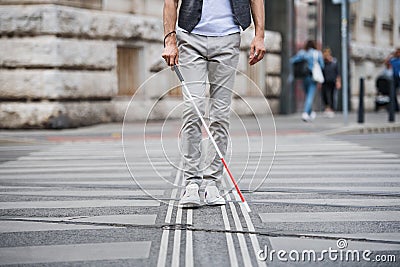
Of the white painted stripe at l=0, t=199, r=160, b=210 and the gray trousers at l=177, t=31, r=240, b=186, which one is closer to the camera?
the gray trousers at l=177, t=31, r=240, b=186

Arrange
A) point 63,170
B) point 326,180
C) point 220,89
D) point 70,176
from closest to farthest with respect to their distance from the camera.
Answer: point 220,89 → point 326,180 → point 70,176 → point 63,170

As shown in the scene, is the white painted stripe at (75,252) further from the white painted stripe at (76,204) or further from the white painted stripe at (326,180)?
the white painted stripe at (326,180)

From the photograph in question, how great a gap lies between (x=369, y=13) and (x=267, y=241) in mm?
27370

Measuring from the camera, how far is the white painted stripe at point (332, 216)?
6011 mm

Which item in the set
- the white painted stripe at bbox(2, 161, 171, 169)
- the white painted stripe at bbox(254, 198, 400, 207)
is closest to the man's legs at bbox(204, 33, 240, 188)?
the white painted stripe at bbox(254, 198, 400, 207)

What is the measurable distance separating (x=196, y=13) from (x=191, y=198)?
1335mm

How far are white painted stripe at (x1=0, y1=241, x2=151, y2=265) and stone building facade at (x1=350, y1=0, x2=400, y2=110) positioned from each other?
24812mm

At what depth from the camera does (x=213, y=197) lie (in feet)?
21.8

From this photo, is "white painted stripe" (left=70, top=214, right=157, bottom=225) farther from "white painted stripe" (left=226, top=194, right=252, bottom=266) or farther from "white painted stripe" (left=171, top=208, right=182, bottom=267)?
"white painted stripe" (left=226, top=194, right=252, bottom=266)

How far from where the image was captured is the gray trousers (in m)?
6.61

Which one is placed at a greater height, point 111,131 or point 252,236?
point 252,236

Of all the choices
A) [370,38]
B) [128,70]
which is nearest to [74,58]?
[128,70]

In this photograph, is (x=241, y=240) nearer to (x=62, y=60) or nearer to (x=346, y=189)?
(x=346, y=189)

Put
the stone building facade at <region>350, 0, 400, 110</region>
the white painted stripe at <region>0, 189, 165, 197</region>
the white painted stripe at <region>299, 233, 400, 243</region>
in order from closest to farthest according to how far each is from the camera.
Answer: the white painted stripe at <region>299, 233, 400, 243</region>
the white painted stripe at <region>0, 189, 165, 197</region>
the stone building facade at <region>350, 0, 400, 110</region>
